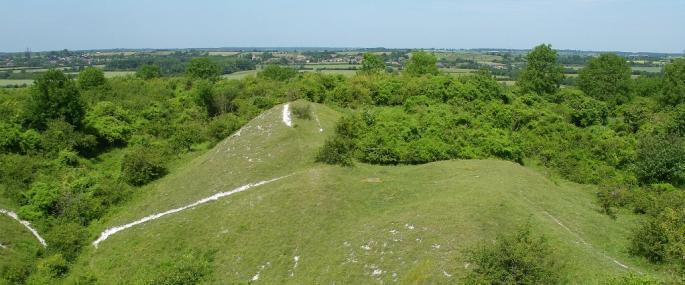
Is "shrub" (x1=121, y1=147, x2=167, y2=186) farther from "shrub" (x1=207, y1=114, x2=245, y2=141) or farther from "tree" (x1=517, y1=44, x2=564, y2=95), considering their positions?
"tree" (x1=517, y1=44, x2=564, y2=95)

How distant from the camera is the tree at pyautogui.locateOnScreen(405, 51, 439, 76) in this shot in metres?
70.9

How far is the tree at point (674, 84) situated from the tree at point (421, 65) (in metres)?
29.7

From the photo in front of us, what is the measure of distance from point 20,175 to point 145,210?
13.1 metres

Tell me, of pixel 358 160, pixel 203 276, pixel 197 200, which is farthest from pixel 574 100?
pixel 203 276

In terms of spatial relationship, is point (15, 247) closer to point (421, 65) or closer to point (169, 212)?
Result: point (169, 212)

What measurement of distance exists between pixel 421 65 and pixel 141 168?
47084mm

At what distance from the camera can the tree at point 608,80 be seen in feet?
213

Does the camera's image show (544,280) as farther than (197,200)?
No

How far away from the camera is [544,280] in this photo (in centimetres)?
1630

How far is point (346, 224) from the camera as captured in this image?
2452cm

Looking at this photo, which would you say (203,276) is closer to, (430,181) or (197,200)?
(197,200)

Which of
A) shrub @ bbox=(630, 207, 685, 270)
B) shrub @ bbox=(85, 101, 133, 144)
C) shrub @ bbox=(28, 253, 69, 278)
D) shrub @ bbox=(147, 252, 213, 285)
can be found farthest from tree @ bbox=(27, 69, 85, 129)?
shrub @ bbox=(630, 207, 685, 270)

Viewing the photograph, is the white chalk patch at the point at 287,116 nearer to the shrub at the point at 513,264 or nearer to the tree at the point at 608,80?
the shrub at the point at 513,264

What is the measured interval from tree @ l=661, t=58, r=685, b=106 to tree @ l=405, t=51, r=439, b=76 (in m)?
29.7
